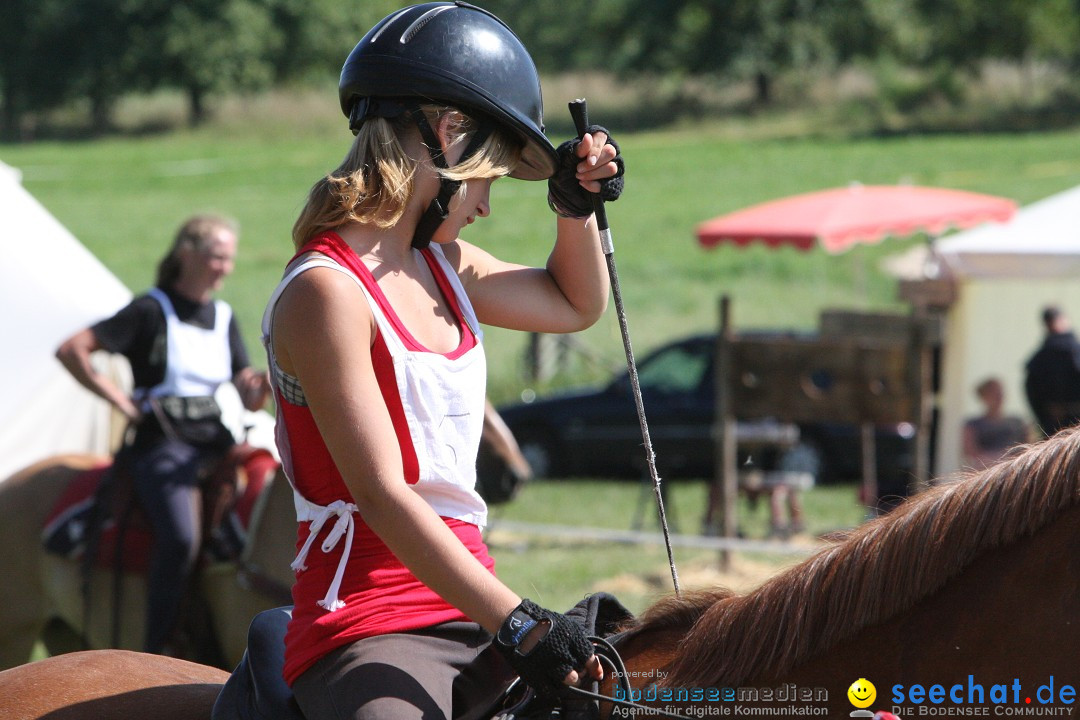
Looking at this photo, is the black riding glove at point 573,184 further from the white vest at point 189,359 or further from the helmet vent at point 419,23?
the white vest at point 189,359

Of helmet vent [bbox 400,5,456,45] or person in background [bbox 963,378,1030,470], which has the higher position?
helmet vent [bbox 400,5,456,45]

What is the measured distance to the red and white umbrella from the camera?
11.0 metres

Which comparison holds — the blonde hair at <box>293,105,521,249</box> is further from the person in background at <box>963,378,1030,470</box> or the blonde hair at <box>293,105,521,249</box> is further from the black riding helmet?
the person in background at <box>963,378,1030,470</box>

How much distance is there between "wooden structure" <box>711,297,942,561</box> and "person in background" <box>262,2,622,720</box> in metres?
6.99

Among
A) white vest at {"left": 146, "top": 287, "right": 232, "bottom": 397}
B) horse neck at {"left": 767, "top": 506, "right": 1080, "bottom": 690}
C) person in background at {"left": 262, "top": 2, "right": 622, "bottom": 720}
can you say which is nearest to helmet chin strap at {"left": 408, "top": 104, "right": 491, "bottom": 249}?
person in background at {"left": 262, "top": 2, "right": 622, "bottom": 720}

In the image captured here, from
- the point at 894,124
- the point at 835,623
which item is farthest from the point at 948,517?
the point at 894,124

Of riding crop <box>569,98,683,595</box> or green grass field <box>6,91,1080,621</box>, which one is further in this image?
green grass field <box>6,91,1080,621</box>

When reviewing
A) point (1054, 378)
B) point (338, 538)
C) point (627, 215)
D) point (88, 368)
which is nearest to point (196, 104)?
point (627, 215)

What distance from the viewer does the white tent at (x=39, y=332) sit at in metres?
7.70

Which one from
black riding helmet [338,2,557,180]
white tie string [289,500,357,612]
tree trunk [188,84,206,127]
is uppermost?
tree trunk [188,84,206,127]

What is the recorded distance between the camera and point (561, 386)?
54.3 ft

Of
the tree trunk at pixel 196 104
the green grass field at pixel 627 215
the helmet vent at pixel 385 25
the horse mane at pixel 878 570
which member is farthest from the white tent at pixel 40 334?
the tree trunk at pixel 196 104

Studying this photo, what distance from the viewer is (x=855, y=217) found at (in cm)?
1118

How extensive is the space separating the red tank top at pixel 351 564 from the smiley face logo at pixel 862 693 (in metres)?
0.62
